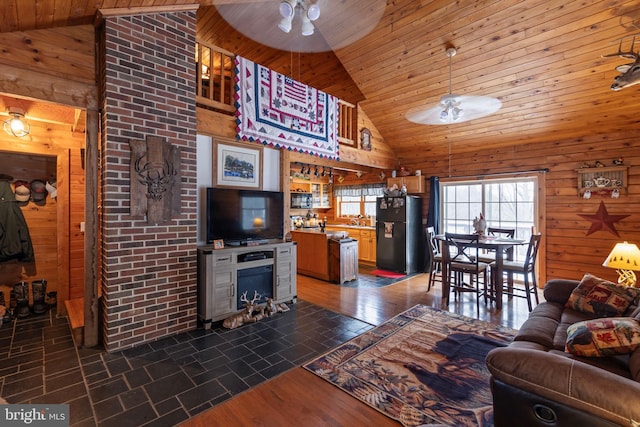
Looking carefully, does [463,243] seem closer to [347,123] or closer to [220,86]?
[347,123]

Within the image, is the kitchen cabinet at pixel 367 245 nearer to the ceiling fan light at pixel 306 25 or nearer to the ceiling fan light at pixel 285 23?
the ceiling fan light at pixel 306 25

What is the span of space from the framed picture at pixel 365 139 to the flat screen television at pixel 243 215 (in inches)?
97.7

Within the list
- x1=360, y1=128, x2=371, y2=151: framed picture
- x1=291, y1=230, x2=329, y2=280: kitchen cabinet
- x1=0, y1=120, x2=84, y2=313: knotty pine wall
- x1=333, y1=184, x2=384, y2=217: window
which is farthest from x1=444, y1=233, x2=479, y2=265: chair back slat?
x1=0, y1=120, x2=84, y2=313: knotty pine wall

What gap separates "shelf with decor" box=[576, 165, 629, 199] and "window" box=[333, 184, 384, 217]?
142 inches

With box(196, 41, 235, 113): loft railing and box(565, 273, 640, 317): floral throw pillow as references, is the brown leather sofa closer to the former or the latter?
box(565, 273, 640, 317): floral throw pillow

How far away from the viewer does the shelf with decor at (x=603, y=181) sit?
4270 mm

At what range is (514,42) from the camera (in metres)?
3.70


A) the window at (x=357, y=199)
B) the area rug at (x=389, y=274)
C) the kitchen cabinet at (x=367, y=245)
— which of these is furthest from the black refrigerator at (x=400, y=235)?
the window at (x=357, y=199)

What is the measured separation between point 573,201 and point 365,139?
3592 millimetres

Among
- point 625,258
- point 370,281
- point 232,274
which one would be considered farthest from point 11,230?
point 625,258

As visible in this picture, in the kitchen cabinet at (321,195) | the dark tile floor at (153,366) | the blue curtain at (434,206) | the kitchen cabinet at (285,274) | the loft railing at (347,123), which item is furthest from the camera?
the kitchen cabinet at (321,195)

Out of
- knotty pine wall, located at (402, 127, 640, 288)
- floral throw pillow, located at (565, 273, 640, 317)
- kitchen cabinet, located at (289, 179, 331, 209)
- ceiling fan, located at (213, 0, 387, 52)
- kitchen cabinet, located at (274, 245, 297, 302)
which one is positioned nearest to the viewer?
floral throw pillow, located at (565, 273, 640, 317)

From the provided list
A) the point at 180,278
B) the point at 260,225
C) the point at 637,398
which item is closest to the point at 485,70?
the point at 260,225

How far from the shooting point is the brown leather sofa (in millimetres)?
1138
